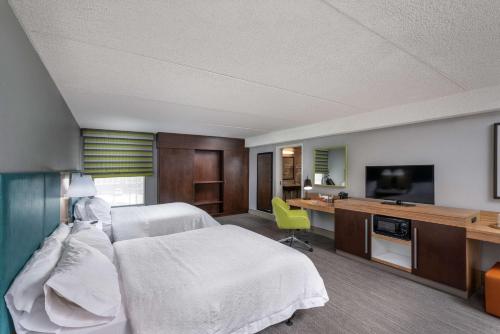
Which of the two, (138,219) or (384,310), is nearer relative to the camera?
(384,310)

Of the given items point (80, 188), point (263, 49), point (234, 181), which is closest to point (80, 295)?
point (263, 49)

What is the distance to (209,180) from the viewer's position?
665 centimetres

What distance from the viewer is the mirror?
441 centimetres

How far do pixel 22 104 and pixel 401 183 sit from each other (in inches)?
165

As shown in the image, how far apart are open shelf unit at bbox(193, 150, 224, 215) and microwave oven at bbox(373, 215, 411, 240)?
433 cm

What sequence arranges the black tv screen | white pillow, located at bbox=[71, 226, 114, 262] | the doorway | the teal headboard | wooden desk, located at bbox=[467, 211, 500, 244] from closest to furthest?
the teal headboard
white pillow, located at bbox=[71, 226, 114, 262]
wooden desk, located at bbox=[467, 211, 500, 244]
the black tv screen
the doorway

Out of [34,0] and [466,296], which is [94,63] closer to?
[34,0]

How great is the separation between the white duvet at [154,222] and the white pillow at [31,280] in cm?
198

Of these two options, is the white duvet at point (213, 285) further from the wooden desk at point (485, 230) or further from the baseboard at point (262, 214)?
the baseboard at point (262, 214)

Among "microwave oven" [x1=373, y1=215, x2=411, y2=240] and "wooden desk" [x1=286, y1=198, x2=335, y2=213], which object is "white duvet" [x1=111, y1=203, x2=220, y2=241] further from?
"microwave oven" [x1=373, y1=215, x2=411, y2=240]

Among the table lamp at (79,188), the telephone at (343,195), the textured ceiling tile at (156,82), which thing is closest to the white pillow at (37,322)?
the textured ceiling tile at (156,82)

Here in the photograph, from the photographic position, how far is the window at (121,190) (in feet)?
17.2

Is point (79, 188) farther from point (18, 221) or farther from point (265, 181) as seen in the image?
point (265, 181)

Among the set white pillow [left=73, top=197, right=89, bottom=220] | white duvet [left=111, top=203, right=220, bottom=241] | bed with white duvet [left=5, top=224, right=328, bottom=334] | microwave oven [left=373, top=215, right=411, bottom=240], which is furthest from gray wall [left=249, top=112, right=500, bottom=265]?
white pillow [left=73, top=197, right=89, bottom=220]
